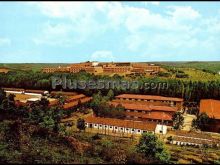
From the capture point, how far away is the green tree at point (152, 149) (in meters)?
30.0

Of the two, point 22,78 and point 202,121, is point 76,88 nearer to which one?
point 22,78

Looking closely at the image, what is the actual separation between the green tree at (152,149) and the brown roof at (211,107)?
1958 cm

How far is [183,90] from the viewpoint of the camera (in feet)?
209

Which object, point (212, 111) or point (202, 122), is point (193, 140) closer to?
point (202, 122)

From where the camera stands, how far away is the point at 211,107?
177 feet

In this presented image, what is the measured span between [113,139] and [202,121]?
47.6 feet

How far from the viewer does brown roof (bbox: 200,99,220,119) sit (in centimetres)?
4916

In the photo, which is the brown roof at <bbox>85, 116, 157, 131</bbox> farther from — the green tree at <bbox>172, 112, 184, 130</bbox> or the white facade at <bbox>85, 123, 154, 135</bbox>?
the green tree at <bbox>172, 112, 184, 130</bbox>

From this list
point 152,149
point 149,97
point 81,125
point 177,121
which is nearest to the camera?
point 152,149

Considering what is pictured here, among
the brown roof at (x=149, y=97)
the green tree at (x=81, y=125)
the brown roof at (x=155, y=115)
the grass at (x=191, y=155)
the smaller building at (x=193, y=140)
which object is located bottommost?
the grass at (x=191, y=155)

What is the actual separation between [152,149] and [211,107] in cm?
2674

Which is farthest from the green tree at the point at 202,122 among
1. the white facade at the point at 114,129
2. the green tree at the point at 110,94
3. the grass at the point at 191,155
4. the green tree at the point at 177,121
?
the green tree at the point at 110,94

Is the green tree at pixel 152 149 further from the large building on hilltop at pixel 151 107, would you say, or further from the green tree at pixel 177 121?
the large building on hilltop at pixel 151 107

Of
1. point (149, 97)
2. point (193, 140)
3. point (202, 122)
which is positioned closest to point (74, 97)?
point (149, 97)
